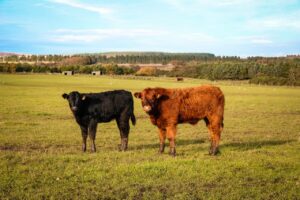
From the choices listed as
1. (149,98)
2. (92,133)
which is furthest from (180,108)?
(92,133)

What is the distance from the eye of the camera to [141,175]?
955 centimetres

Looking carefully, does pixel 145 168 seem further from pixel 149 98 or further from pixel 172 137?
pixel 149 98

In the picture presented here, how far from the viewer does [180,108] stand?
12.6 meters

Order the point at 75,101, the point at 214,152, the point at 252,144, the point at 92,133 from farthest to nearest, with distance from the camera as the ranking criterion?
the point at 252,144 → the point at 92,133 → the point at 75,101 → the point at 214,152

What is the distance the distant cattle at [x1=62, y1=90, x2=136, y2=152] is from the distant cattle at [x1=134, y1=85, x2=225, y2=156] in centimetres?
147

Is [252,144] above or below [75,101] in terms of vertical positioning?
below

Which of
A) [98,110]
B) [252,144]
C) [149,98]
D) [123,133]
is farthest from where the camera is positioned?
[252,144]

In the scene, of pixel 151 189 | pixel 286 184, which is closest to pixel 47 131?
pixel 151 189

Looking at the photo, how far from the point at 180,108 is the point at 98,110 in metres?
2.86

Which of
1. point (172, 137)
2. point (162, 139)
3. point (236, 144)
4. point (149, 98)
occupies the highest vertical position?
point (149, 98)

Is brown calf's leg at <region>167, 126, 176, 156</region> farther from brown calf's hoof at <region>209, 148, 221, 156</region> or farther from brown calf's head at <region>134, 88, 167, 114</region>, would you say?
brown calf's hoof at <region>209, 148, 221, 156</region>

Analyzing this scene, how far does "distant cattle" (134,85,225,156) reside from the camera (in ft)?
40.3

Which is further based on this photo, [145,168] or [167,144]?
[167,144]

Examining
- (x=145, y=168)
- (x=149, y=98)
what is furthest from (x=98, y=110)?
(x=145, y=168)
